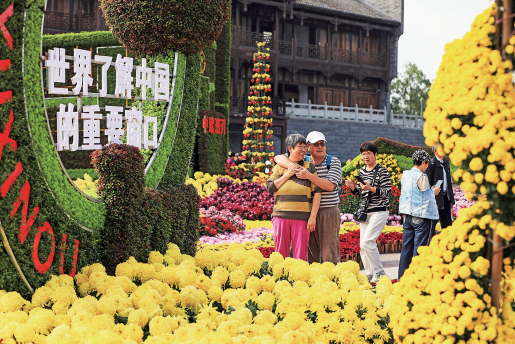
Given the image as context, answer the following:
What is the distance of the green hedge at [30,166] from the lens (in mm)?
2352

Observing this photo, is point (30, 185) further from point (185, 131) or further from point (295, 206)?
point (295, 206)

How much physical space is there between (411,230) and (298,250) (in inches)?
59.2

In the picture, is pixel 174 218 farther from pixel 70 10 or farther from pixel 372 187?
pixel 70 10

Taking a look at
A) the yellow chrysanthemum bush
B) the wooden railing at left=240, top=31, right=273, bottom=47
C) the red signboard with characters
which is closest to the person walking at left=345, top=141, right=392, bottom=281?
the yellow chrysanthemum bush

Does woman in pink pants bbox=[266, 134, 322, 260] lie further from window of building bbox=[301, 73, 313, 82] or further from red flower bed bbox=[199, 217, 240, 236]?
window of building bbox=[301, 73, 313, 82]

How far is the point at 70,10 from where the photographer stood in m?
19.9

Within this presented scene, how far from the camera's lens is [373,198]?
4.96 metres

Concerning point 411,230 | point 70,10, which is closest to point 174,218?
point 411,230

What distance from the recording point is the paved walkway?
606cm

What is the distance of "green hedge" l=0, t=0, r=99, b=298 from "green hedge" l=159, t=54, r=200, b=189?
1513mm

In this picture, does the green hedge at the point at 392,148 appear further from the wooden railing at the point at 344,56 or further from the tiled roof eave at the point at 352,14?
the wooden railing at the point at 344,56

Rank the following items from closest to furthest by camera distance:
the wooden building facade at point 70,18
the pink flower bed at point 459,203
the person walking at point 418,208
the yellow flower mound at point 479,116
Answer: the yellow flower mound at point 479,116 → the person walking at point 418,208 → the pink flower bed at point 459,203 → the wooden building facade at point 70,18

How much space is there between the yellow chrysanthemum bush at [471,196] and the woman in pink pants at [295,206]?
93.2 inches

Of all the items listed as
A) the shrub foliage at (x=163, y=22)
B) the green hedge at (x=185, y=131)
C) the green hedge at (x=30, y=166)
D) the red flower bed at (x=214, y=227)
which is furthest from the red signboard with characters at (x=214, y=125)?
the green hedge at (x=30, y=166)
